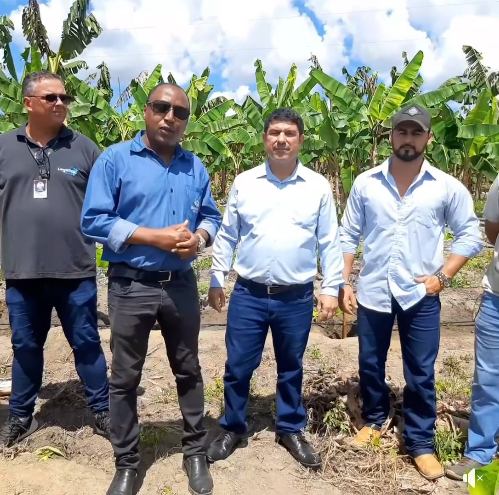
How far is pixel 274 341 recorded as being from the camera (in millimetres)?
2943

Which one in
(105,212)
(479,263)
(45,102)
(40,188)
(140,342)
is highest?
(45,102)

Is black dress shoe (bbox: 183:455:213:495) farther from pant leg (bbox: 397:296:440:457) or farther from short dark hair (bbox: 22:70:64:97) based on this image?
short dark hair (bbox: 22:70:64:97)

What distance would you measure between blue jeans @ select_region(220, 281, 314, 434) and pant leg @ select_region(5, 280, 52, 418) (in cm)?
122

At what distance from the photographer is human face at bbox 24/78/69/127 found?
2.92 m

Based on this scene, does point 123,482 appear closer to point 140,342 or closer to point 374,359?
point 140,342

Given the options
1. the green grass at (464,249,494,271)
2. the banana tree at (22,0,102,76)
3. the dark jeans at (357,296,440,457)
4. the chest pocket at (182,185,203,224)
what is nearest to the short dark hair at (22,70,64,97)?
the chest pocket at (182,185,203,224)

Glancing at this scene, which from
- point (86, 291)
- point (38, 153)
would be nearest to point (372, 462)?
point (86, 291)

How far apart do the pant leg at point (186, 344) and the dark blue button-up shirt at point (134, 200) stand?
0.14 metres

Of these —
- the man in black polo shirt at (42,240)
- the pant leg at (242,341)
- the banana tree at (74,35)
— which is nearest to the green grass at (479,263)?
the pant leg at (242,341)

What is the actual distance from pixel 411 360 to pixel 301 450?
856mm

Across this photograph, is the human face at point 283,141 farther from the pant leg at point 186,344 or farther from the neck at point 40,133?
the neck at point 40,133

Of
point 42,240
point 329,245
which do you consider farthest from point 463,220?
point 42,240

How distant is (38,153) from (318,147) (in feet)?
24.1

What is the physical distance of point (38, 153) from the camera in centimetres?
296
